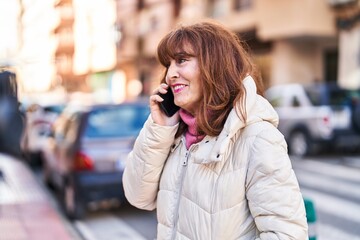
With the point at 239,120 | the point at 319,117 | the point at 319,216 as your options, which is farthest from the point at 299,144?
the point at 239,120

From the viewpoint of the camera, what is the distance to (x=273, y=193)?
5.18 ft

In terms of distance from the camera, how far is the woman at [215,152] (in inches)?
63.1

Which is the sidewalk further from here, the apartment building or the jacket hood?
the apartment building

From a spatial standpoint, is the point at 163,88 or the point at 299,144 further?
the point at 299,144

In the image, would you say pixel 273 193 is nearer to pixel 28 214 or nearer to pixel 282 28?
pixel 28 214

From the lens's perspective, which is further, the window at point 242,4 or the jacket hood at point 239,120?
the window at point 242,4

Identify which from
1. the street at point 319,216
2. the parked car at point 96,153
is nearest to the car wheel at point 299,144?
the street at point 319,216

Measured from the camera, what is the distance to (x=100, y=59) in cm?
Answer: 4241

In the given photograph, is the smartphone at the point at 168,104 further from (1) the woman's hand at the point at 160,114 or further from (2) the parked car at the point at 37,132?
(2) the parked car at the point at 37,132

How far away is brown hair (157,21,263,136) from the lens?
177 cm

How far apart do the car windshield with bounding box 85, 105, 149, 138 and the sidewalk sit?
1161mm

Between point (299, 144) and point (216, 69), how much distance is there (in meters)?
10.9

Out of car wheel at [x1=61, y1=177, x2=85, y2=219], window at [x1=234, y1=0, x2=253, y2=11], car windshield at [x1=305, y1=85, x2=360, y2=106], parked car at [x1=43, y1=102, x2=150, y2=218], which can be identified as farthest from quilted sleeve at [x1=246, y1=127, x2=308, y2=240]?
window at [x1=234, y1=0, x2=253, y2=11]

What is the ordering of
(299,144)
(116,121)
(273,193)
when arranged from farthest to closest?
(299,144) → (116,121) → (273,193)
